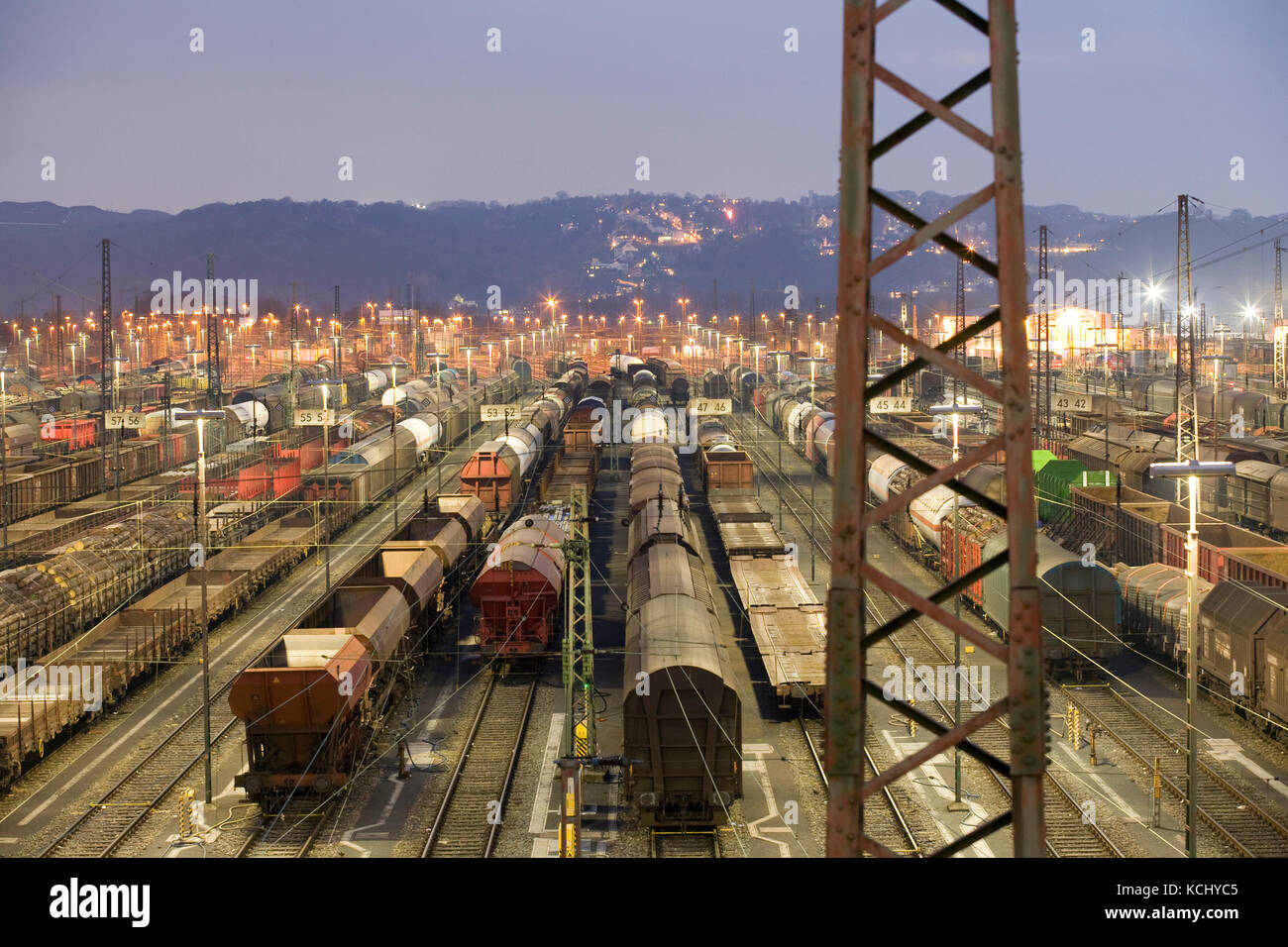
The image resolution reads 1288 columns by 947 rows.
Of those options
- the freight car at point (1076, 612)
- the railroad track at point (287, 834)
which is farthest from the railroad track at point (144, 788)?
the freight car at point (1076, 612)

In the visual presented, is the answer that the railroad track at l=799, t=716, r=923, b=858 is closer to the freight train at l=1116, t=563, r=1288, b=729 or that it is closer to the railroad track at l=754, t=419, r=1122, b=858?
the railroad track at l=754, t=419, r=1122, b=858

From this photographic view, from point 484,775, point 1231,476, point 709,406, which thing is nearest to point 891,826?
point 484,775

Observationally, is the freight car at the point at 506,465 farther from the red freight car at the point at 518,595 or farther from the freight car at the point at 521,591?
the red freight car at the point at 518,595

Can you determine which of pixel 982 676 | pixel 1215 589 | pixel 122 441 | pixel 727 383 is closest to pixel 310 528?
pixel 122 441

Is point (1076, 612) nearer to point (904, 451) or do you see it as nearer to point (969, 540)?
point (969, 540)
